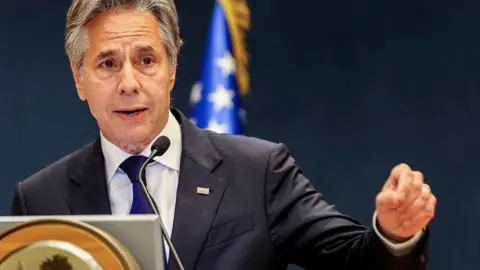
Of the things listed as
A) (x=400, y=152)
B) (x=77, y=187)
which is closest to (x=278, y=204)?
(x=77, y=187)

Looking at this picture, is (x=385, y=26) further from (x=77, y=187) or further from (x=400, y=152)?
(x=77, y=187)

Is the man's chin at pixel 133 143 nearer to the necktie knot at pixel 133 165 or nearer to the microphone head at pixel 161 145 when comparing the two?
the necktie knot at pixel 133 165

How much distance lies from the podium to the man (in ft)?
1.36

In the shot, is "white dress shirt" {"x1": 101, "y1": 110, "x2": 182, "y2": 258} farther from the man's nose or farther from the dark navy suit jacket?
the man's nose

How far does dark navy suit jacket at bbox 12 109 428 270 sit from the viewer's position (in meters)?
1.79

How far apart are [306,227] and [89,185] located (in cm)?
52

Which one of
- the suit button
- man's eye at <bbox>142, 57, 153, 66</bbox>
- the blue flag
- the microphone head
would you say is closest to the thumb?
the suit button

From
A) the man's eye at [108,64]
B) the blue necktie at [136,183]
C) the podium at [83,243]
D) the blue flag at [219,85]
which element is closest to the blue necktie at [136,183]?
the blue necktie at [136,183]

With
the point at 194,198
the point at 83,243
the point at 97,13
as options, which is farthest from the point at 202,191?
the point at 83,243

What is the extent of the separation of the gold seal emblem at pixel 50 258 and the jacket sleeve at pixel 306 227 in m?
0.64

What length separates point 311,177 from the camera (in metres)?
4.37

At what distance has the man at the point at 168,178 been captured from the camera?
181 cm

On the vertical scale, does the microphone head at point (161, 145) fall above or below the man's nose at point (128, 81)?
below

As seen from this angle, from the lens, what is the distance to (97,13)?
6.09ft
